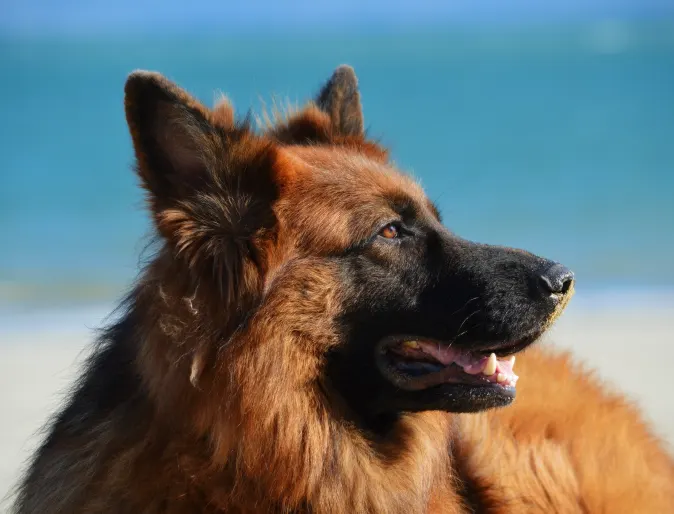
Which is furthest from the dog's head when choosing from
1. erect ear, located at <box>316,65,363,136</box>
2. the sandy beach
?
the sandy beach

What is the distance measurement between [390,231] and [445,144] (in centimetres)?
2012

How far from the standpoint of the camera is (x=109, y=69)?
39.6m

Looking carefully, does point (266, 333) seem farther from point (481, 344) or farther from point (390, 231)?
point (481, 344)

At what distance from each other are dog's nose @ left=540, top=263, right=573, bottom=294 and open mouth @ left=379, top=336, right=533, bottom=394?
0.81 ft

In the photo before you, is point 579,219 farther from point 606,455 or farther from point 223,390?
point 223,390

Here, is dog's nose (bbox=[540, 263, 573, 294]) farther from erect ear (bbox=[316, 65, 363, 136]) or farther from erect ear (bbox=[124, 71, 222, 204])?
erect ear (bbox=[124, 71, 222, 204])

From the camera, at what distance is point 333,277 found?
365 centimetres

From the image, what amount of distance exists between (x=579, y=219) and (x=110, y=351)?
564 inches

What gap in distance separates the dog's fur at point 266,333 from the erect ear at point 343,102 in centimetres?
46

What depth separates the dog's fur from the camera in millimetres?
3432

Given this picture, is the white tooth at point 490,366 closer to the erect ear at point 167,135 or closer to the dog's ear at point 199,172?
the dog's ear at point 199,172

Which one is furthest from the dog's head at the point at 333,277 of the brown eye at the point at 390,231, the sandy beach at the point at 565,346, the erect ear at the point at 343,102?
the sandy beach at the point at 565,346

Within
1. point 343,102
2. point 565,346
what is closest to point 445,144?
point 565,346

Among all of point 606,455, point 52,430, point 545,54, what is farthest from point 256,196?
point 545,54
